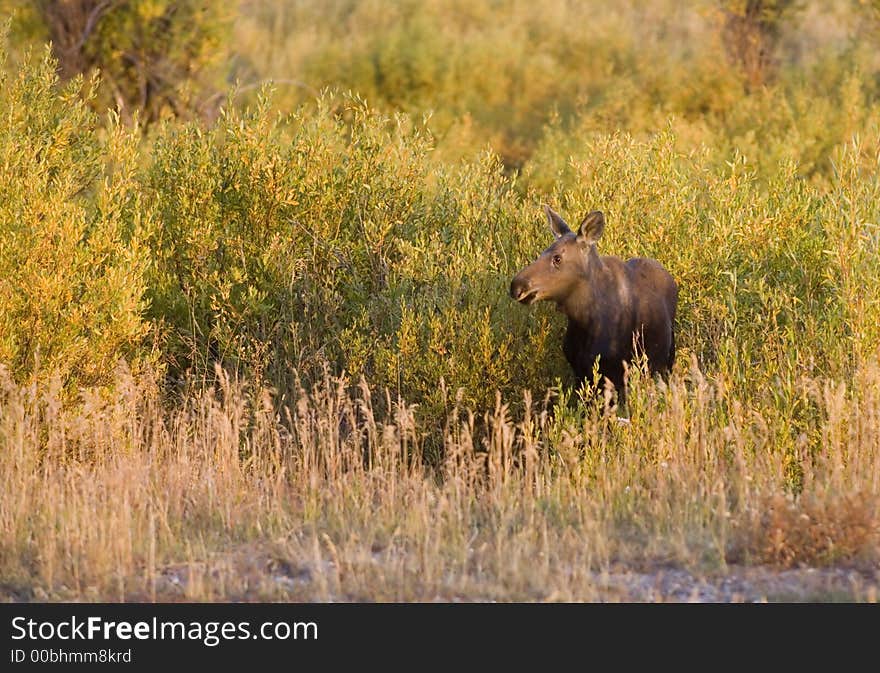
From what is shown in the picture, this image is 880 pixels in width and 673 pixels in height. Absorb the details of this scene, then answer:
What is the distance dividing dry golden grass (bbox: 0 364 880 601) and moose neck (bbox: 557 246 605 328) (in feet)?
2.10

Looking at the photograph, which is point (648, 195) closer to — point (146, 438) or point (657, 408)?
point (657, 408)

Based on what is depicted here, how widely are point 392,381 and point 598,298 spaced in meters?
1.69

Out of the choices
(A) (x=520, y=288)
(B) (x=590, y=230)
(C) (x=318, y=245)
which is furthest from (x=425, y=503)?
(C) (x=318, y=245)

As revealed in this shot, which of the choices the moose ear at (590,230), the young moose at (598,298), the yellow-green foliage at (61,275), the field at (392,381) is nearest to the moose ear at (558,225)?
the young moose at (598,298)

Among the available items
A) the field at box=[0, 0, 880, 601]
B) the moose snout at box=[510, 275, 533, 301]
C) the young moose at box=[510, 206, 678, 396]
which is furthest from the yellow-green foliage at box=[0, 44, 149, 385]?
the young moose at box=[510, 206, 678, 396]

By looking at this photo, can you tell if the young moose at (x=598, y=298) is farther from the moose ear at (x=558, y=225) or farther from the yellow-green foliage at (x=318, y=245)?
the yellow-green foliage at (x=318, y=245)

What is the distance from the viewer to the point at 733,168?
38.8ft

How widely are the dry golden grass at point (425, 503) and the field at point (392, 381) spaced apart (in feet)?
0.09

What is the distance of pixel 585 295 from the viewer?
10125 millimetres

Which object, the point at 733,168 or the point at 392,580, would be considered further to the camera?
the point at 733,168

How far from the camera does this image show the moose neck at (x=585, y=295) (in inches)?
397

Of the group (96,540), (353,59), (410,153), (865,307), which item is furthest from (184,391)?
(353,59)

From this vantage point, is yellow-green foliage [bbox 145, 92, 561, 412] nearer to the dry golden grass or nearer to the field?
the field
